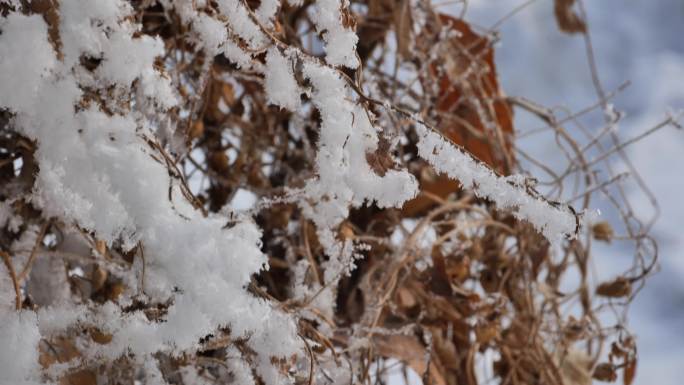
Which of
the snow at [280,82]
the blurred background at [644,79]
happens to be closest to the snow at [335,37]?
the snow at [280,82]

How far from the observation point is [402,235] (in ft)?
2.30

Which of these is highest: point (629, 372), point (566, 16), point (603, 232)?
point (566, 16)

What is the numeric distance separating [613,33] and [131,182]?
4.28 ft

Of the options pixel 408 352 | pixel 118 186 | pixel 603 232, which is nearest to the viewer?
pixel 118 186

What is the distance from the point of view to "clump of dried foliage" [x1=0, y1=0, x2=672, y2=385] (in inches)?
20.7

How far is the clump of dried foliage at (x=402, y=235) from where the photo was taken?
1.73 ft

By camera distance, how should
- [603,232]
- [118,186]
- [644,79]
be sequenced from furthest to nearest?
1. [644,79]
2. [603,232]
3. [118,186]

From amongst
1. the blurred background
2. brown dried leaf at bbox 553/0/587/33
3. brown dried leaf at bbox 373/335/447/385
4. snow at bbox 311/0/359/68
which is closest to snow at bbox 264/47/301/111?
snow at bbox 311/0/359/68

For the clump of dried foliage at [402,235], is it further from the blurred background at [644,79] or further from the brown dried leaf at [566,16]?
the blurred background at [644,79]

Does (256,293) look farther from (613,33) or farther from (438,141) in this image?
(613,33)

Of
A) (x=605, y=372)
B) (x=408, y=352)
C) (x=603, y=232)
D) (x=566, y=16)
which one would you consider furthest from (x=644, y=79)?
(x=408, y=352)

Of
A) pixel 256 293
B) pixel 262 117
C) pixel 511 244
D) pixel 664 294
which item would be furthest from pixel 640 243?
pixel 664 294

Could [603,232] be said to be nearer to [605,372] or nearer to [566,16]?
[605,372]

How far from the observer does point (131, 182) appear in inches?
14.5
